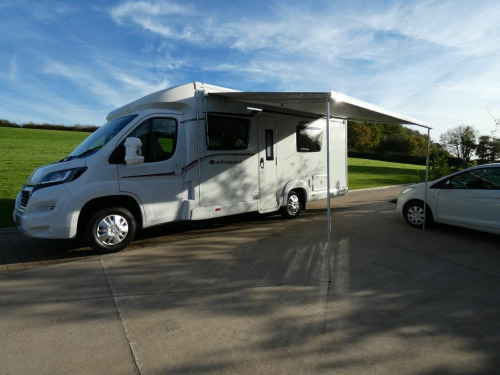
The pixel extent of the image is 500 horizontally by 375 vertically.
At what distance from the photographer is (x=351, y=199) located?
11.2 m

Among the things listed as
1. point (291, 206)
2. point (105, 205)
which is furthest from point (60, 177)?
point (291, 206)

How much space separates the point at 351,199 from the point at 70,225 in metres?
9.26

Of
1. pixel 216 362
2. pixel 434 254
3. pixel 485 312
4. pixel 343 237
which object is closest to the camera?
pixel 216 362

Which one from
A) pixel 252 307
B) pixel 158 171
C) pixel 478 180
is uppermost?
pixel 158 171

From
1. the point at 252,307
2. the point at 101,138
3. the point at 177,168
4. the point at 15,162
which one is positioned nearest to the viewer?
the point at 252,307

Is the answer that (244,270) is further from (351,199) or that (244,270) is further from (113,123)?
→ (351,199)

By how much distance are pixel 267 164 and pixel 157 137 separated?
2533 millimetres

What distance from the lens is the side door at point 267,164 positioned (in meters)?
6.69

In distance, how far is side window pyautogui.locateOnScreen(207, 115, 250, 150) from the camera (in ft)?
19.3

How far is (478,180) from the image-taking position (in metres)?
5.66

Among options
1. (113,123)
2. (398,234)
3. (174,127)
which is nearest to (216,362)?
(174,127)

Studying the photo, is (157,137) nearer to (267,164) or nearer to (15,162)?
(267,164)

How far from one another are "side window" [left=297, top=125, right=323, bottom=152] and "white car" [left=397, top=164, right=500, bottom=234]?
7.96 feet

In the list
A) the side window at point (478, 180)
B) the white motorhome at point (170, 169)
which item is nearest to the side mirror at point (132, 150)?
the white motorhome at point (170, 169)
